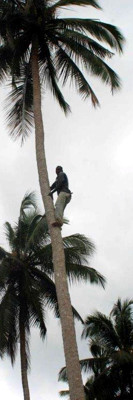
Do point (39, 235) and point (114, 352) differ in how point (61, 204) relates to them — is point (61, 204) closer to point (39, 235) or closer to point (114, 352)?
point (39, 235)

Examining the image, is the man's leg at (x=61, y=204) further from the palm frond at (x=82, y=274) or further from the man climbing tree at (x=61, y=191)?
the palm frond at (x=82, y=274)

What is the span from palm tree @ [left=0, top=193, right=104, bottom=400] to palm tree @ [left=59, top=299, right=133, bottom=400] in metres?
2.19

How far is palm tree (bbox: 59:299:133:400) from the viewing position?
19.0m

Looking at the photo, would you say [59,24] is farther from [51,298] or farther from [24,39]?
[51,298]

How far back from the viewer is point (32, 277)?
1938 cm

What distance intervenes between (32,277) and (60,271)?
10291 mm

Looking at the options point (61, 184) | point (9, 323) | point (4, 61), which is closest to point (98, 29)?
point (4, 61)

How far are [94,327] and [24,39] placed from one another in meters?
12.4

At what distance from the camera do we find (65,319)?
8.59m

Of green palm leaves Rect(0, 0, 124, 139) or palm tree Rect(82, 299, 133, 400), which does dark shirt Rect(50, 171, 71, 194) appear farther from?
palm tree Rect(82, 299, 133, 400)

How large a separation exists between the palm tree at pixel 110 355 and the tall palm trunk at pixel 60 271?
1009cm

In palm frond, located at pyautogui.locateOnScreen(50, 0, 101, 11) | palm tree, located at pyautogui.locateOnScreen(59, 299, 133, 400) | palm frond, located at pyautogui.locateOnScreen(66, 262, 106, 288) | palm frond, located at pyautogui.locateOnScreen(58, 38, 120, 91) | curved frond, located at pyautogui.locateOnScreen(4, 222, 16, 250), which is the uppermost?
palm frond, located at pyautogui.locateOnScreen(50, 0, 101, 11)

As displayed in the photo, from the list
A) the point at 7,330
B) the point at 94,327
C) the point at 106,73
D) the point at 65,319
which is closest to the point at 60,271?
the point at 65,319

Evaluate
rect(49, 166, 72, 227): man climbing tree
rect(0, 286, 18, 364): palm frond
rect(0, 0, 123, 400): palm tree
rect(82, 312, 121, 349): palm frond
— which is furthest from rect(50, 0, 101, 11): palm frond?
rect(82, 312, 121, 349): palm frond
